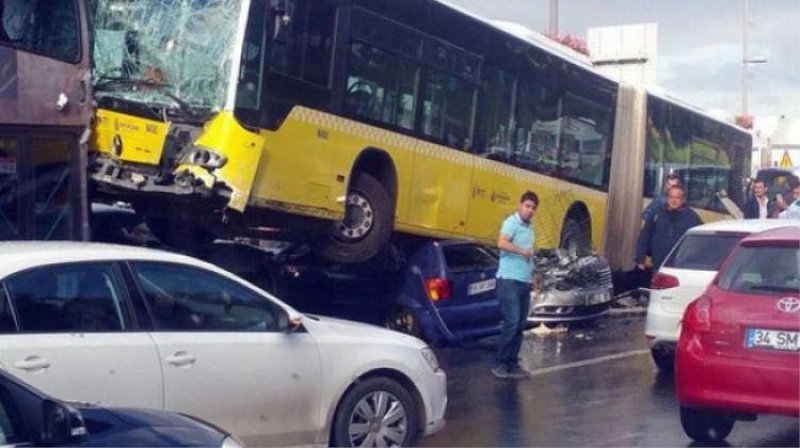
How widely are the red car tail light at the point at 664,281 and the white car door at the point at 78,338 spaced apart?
6565 millimetres

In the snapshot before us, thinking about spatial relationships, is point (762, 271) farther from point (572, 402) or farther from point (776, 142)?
point (776, 142)

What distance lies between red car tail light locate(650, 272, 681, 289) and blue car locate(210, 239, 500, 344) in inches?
101

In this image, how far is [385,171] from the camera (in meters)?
14.9

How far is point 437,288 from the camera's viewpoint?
1451cm

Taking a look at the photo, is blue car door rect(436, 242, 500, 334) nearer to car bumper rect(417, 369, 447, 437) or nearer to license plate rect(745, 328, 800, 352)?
car bumper rect(417, 369, 447, 437)

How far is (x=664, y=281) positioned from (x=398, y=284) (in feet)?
10.9

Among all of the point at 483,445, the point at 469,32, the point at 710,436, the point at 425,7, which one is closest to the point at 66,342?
the point at 483,445

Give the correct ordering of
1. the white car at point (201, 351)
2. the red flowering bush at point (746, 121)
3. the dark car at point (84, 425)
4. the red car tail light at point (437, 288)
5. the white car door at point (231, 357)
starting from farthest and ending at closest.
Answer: the red flowering bush at point (746, 121)
the red car tail light at point (437, 288)
the white car door at point (231, 357)
the white car at point (201, 351)
the dark car at point (84, 425)

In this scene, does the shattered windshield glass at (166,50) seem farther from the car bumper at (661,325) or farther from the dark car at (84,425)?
the dark car at (84,425)

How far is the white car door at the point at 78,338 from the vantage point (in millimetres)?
7125

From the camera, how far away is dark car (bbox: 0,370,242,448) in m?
5.17

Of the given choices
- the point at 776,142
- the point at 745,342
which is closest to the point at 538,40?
the point at 745,342

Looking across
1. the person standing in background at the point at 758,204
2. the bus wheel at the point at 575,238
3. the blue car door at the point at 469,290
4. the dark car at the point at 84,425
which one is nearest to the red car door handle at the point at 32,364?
the dark car at the point at 84,425

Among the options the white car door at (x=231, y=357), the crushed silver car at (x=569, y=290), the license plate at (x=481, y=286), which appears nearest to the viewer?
the white car door at (x=231, y=357)
